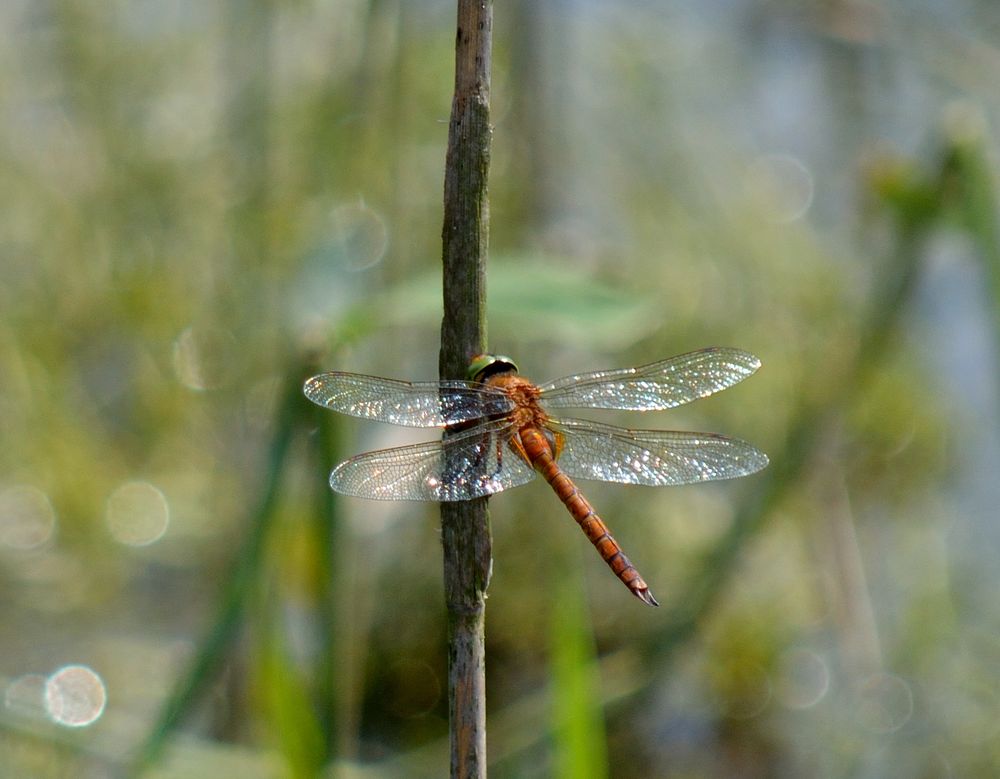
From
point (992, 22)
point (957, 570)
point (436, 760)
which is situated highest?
point (992, 22)

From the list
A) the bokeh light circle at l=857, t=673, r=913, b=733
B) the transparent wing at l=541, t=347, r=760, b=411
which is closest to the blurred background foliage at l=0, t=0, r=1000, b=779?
the bokeh light circle at l=857, t=673, r=913, b=733

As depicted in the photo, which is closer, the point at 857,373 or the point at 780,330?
the point at 857,373

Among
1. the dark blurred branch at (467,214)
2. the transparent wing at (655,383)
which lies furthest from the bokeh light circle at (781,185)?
the dark blurred branch at (467,214)

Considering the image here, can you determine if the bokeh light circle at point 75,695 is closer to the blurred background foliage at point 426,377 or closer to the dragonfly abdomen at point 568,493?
the blurred background foliage at point 426,377

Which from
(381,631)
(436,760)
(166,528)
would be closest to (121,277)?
→ (166,528)

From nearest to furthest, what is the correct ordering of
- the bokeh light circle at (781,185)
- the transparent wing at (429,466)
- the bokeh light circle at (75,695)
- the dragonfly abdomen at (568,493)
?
the transparent wing at (429,466), the dragonfly abdomen at (568,493), the bokeh light circle at (75,695), the bokeh light circle at (781,185)

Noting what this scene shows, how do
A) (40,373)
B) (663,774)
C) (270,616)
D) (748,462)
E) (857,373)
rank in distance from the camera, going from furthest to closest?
(40,373) < (663,774) < (857,373) < (748,462) < (270,616)

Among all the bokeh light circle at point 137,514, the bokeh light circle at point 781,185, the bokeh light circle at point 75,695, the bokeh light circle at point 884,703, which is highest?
the bokeh light circle at point 781,185

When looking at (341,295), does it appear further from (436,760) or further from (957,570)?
(957,570)

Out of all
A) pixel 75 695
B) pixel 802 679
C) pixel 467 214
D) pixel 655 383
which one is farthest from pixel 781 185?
pixel 467 214
